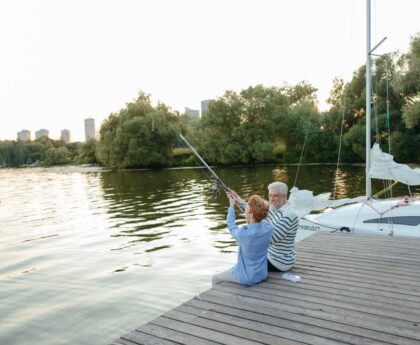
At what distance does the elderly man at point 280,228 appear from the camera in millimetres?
6672

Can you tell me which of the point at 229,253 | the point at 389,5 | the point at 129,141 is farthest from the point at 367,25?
the point at 129,141

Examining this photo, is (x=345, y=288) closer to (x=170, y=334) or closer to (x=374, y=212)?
(x=170, y=334)

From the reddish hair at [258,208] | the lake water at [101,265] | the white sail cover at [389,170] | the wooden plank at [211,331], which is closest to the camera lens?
the wooden plank at [211,331]

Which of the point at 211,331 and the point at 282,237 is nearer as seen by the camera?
the point at 211,331

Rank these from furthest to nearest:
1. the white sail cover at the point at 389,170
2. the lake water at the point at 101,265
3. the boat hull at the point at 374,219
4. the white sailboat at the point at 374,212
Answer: the white sail cover at the point at 389,170 < the white sailboat at the point at 374,212 < the boat hull at the point at 374,219 < the lake water at the point at 101,265

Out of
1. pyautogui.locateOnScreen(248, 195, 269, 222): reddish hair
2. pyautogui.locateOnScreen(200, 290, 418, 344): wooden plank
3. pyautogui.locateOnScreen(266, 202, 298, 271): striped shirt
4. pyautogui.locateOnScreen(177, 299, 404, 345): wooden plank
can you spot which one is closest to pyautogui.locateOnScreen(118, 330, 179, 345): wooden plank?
pyautogui.locateOnScreen(177, 299, 404, 345): wooden plank

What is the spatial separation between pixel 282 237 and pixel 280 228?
216mm

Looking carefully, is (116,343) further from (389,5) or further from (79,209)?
(79,209)

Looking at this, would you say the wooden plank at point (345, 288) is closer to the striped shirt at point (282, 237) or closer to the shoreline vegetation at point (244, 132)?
the striped shirt at point (282, 237)

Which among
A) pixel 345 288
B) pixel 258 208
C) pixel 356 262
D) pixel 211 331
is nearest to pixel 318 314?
pixel 345 288

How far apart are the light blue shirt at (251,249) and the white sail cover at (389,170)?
24.8 feet

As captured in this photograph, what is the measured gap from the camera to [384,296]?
20.2 feet

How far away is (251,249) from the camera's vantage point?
619 cm

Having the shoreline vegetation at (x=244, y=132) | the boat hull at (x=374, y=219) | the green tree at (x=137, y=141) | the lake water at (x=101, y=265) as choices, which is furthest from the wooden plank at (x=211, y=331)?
the green tree at (x=137, y=141)
